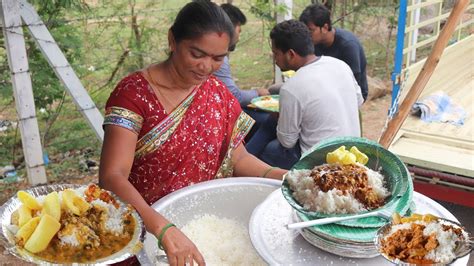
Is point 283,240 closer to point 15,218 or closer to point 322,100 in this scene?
point 15,218

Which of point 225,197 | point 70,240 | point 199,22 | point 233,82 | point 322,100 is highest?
point 199,22

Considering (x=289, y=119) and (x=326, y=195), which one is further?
(x=289, y=119)

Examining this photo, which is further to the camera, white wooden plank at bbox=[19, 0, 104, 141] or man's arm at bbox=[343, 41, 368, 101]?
man's arm at bbox=[343, 41, 368, 101]

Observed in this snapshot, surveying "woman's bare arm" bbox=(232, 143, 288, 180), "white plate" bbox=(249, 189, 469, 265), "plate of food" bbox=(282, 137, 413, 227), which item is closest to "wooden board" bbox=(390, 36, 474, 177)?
"woman's bare arm" bbox=(232, 143, 288, 180)

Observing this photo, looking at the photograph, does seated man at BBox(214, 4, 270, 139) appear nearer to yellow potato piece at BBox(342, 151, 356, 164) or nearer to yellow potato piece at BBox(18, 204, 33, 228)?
yellow potato piece at BBox(342, 151, 356, 164)

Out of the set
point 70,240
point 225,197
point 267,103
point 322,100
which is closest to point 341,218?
point 225,197

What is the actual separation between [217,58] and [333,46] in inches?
117

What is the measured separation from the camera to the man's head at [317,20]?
4.09m

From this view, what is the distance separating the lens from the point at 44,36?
3252 mm

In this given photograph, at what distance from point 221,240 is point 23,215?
0.63 metres

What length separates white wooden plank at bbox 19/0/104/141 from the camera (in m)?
3.19

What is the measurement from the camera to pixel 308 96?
2.88m

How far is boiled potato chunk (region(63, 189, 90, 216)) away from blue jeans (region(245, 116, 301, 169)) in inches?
86.7

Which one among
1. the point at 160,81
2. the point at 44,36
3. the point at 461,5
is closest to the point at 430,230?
the point at 160,81
